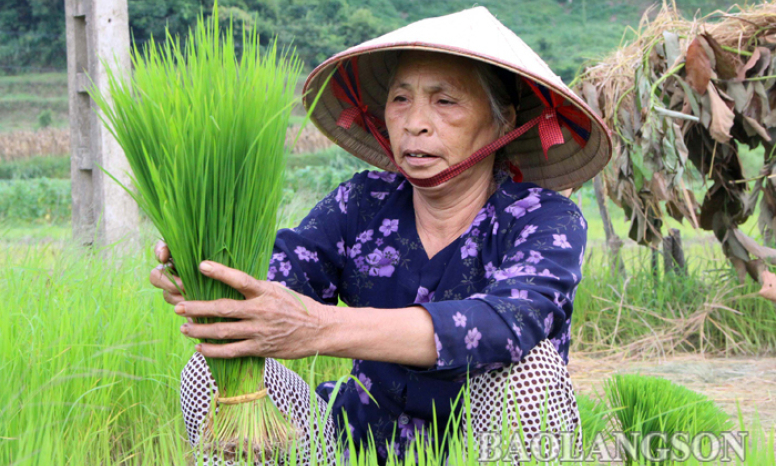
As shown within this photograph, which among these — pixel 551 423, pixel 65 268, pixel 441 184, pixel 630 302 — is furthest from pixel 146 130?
pixel 630 302

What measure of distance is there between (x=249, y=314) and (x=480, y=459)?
560 millimetres

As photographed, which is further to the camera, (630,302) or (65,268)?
(630,302)

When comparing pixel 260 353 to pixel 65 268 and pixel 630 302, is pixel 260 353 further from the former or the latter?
pixel 630 302

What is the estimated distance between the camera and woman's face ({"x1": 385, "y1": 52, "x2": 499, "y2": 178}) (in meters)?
1.73

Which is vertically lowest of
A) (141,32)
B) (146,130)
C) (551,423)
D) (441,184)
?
(551,423)

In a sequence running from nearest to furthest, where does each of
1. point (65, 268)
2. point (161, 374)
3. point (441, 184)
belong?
point (441, 184)
point (161, 374)
point (65, 268)

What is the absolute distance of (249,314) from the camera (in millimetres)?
1188

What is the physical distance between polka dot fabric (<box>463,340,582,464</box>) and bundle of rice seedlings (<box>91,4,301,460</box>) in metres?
0.49

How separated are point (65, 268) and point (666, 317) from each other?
313 cm

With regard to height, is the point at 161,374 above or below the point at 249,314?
below

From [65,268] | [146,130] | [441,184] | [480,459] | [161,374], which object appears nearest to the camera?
[146,130]

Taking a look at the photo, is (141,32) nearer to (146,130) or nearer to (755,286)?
(755,286)

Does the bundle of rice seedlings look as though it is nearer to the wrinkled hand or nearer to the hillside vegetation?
the wrinkled hand

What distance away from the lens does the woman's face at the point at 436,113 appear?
1.73 metres
